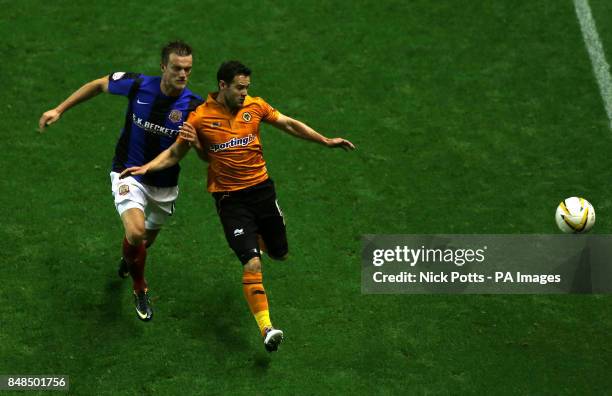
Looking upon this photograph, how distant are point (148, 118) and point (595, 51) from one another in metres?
6.91

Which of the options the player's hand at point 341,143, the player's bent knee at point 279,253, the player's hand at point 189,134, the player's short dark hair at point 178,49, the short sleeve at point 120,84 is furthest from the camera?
the player's bent knee at point 279,253

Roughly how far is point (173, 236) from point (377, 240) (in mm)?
2295

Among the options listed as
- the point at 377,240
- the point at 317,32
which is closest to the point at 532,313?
the point at 377,240

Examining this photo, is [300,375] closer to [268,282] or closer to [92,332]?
[268,282]

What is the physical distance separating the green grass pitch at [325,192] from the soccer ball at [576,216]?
0.54 m

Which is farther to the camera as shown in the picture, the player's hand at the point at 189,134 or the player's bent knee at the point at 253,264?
the player's bent knee at the point at 253,264

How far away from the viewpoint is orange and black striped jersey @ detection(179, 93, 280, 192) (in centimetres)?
945

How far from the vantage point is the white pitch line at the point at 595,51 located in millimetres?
13148

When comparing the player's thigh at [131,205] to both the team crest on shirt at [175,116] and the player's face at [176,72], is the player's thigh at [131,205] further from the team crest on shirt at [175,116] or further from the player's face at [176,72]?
the player's face at [176,72]

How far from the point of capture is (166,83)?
9.73 m

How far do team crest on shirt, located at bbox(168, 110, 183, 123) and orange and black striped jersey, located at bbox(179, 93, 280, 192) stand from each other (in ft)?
0.70

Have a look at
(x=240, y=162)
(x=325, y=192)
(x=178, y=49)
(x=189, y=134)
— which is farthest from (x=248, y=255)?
(x=325, y=192)

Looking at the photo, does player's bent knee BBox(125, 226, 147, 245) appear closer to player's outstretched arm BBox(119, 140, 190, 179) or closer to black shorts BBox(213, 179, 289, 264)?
player's outstretched arm BBox(119, 140, 190, 179)

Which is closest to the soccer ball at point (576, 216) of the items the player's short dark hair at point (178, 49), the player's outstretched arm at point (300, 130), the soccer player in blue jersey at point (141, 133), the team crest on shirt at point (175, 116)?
the player's outstretched arm at point (300, 130)
